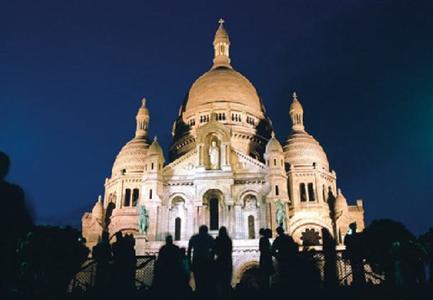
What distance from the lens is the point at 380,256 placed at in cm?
2045

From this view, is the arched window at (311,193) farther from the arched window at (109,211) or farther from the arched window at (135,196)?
the arched window at (109,211)

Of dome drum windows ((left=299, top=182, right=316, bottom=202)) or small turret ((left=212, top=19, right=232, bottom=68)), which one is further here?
small turret ((left=212, top=19, right=232, bottom=68))

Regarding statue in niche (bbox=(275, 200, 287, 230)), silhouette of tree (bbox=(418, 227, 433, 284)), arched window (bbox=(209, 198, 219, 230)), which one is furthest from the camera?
arched window (bbox=(209, 198, 219, 230))

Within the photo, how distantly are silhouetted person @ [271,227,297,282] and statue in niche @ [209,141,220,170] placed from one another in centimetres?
2439

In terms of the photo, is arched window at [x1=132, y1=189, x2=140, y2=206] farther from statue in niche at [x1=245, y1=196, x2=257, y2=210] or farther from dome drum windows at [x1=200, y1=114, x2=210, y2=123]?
statue in niche at [x1=245, y1=196, x2=257, y2=210]

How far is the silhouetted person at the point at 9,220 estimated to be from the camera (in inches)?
458

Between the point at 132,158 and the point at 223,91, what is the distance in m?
12.6

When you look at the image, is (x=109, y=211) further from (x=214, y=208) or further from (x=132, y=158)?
(x=214, y=208)

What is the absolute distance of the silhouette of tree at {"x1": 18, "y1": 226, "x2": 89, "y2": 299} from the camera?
14016 mm

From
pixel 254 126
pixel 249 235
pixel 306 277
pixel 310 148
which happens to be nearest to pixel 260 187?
pixel 249 235

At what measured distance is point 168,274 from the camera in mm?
14000

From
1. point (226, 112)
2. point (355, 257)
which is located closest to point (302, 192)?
point (226, 112)

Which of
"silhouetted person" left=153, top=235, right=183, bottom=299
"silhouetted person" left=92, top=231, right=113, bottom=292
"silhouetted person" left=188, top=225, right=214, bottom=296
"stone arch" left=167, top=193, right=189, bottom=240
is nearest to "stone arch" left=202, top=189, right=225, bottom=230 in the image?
"stone arch" left=167, top=193, right=189, bottom=240

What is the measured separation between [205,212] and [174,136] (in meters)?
18.2
